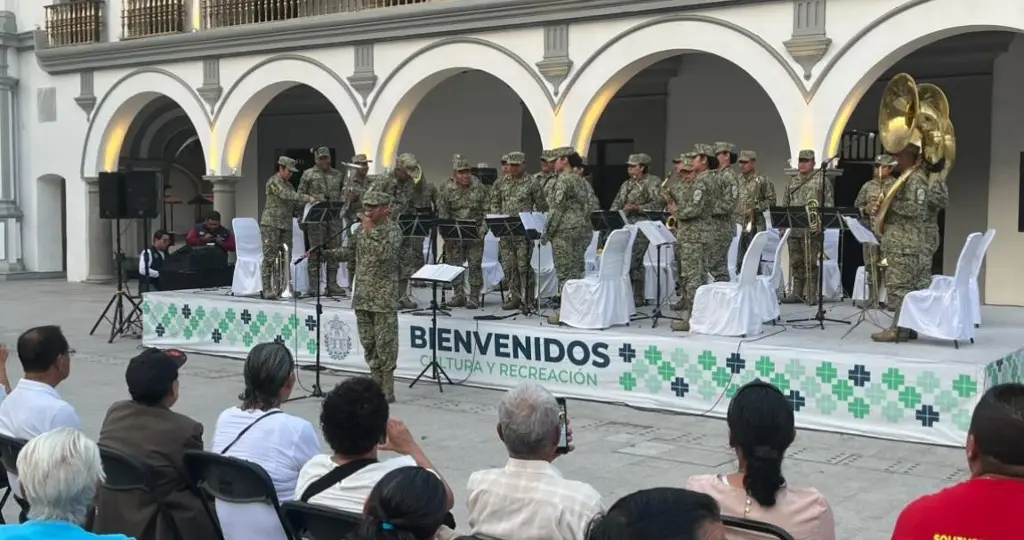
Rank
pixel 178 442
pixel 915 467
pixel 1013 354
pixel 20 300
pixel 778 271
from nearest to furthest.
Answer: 1. pixel 178 442
2. pixel 915 467
3. pixel 1013 354
4. pixel 778 271
5. pixel 20 300

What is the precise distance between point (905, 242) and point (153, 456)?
7.44m

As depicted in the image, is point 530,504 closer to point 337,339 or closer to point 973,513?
point 973,513

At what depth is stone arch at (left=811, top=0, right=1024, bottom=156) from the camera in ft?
39.7

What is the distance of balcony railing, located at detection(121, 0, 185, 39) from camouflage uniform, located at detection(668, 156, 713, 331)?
43.1ft

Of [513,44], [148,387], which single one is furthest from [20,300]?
[148,387]

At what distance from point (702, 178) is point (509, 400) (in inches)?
305

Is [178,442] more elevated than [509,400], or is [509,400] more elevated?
[509,400]

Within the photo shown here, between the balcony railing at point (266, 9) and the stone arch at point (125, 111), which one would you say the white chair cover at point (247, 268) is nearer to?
the balcony railing at point (266, 9)

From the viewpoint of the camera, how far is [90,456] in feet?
10.2

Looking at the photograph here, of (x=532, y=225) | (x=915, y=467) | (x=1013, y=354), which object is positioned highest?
(x=532, y=225)

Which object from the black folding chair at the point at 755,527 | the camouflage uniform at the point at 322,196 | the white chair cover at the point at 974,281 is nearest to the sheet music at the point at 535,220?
the camouflage uniform at the point at 322,196

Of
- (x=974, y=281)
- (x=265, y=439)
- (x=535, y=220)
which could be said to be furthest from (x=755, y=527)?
(x=535, y=220)

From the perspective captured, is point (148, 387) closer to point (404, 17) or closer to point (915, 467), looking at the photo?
point (915, 467)

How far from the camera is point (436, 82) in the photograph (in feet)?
56.7
